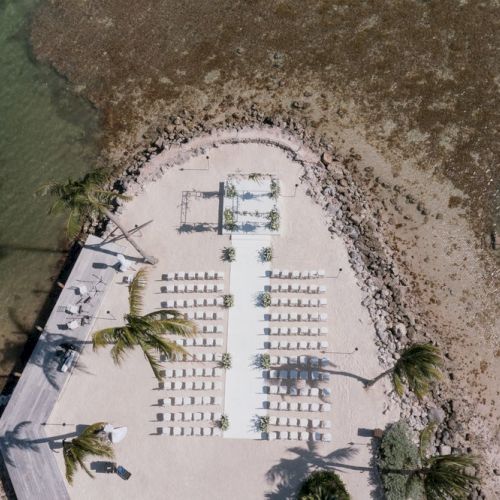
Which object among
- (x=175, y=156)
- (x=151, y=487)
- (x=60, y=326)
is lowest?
(x=151, y=487)

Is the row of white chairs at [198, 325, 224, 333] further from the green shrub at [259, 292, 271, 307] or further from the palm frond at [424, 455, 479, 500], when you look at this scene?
the palm frond at [424, 455, 479, 500]

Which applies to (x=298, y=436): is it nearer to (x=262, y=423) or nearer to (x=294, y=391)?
(x=262, y=423)

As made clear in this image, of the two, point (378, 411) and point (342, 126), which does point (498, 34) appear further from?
point (378, 411)

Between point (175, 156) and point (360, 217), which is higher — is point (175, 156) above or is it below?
above

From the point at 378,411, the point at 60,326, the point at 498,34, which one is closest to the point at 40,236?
the point at 60,326

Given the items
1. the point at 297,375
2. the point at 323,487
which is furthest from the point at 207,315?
the point at 323,487


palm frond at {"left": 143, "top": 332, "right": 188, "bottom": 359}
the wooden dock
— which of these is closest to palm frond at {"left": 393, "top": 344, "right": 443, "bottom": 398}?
palm frond at {"left": 143, "top": 332, "right": 188, "bottom": 359}
